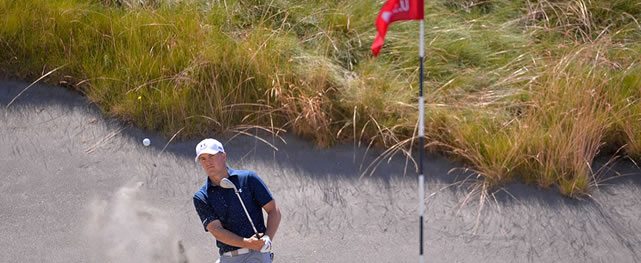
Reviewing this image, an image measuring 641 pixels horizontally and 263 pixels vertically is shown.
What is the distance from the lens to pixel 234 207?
5367 mm

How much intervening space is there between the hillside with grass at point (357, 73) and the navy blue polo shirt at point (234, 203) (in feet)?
6.89

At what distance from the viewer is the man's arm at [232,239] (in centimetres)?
524

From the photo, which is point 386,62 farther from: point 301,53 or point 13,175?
point 13,175

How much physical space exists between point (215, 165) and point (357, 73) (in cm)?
285

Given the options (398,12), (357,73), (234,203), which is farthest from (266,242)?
(357,73)

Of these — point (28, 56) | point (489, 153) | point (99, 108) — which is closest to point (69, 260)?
point (99, 108)

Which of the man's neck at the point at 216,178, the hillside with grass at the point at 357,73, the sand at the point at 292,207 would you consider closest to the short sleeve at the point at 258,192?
the man's neck at the point at 216,178

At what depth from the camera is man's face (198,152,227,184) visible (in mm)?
5293

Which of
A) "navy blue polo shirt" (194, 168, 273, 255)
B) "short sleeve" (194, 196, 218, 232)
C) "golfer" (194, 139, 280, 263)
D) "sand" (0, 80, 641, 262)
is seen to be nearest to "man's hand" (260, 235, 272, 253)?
"golfer" (194, 139, 280, 263)

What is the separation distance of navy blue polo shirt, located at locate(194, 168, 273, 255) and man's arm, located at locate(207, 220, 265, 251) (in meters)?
0.06

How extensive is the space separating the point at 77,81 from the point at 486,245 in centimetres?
359

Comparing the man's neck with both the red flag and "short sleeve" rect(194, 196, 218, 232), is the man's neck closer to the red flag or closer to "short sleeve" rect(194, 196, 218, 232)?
"short sleeve" rect(194, 196, 218, 232)

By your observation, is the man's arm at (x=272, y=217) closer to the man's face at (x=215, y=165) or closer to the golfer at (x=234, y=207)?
the golfer at (x=234, y=207)

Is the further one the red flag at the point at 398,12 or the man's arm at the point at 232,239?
the red flag at the point at 398,12
